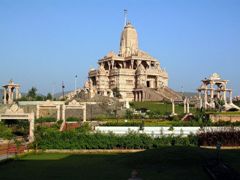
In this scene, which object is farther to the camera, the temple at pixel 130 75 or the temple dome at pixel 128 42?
the temple dome at pixel 128 42

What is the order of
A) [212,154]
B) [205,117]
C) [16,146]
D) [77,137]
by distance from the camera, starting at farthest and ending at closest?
1. [205,117]
2. [77,137]
3. [16,146]
4. [212,154]

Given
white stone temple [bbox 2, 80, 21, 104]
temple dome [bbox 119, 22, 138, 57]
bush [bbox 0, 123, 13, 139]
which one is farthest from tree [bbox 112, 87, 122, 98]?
bush [bbox 0, 123, 13, 139]

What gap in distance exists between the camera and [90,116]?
4638 centimetres

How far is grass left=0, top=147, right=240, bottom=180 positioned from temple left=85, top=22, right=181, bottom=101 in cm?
5181

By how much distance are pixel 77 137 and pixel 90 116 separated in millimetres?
20448

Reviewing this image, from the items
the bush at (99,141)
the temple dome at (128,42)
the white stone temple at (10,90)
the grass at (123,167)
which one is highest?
the temple dome at (128,42)

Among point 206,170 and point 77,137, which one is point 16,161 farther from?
point 206,170

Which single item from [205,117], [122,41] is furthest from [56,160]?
[122,41]

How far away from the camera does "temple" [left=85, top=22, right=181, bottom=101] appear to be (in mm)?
78000

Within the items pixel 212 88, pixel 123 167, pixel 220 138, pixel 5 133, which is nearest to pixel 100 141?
pixel 220 138

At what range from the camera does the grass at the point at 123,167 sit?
15.7m

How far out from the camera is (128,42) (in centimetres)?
9031

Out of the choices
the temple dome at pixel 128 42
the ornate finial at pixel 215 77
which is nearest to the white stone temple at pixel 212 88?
the ornate finial at pixel 215 77

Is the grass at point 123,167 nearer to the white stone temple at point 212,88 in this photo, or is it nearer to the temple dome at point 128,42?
the white stone temple at point 212,88
